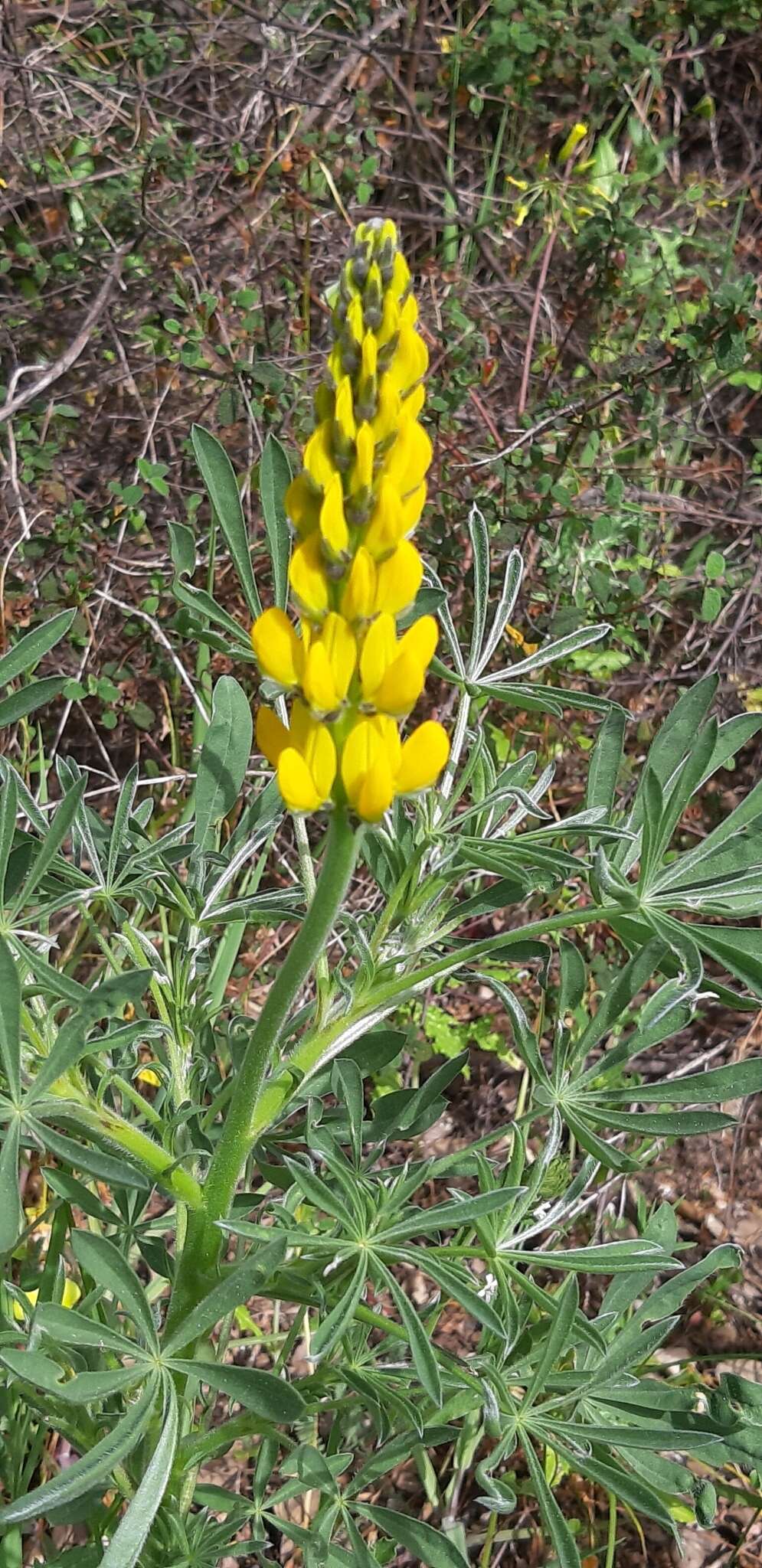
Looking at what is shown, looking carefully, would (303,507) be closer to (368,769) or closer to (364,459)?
(364,459)

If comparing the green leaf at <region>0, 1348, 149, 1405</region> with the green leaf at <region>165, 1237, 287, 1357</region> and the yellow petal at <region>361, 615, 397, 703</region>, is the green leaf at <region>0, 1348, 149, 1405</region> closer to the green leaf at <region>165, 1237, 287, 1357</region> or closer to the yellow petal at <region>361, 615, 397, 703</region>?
the green leaf at <region>165, 1237, 287, 1357</region>

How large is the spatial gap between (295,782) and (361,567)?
196 mm

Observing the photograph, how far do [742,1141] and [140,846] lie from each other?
1793mm

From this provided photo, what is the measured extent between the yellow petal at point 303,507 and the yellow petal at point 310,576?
2 cm

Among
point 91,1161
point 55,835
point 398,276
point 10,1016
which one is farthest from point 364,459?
point 91,1161

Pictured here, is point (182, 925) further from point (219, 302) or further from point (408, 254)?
point (408, 254)

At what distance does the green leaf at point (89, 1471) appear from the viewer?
3.98ft

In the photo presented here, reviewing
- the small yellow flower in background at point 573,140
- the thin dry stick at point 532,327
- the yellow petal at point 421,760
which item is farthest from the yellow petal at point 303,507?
the small yellow flower in background at point 573,140

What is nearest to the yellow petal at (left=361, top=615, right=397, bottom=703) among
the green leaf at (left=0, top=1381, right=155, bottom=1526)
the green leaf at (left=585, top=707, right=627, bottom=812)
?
the green leaf at (left=585, top=707, right=627, bottom=812)

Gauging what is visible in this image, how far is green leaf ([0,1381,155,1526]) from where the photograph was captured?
1.21 meters

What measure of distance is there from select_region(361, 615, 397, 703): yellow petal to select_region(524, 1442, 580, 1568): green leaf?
3.05 feet

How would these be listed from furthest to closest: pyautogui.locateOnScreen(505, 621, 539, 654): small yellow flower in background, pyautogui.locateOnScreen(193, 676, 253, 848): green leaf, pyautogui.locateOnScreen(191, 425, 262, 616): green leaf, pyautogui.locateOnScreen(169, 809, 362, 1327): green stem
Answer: pyautogui.locateOnScreen(505, 621, 539, 654): small yellow flower in background → pyautogui.locateOnScreen(193, 676, 253, 848): green leaf → pyautogui.locateOnScreen(191, 425, 262, 616): green leaf → pyautogui.locateOnScreen(169, 809, 362, 1327): green stem

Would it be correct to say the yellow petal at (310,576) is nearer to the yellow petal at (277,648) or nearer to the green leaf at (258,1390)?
the yellow petal at (277,648)

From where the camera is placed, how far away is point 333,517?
1.08m
